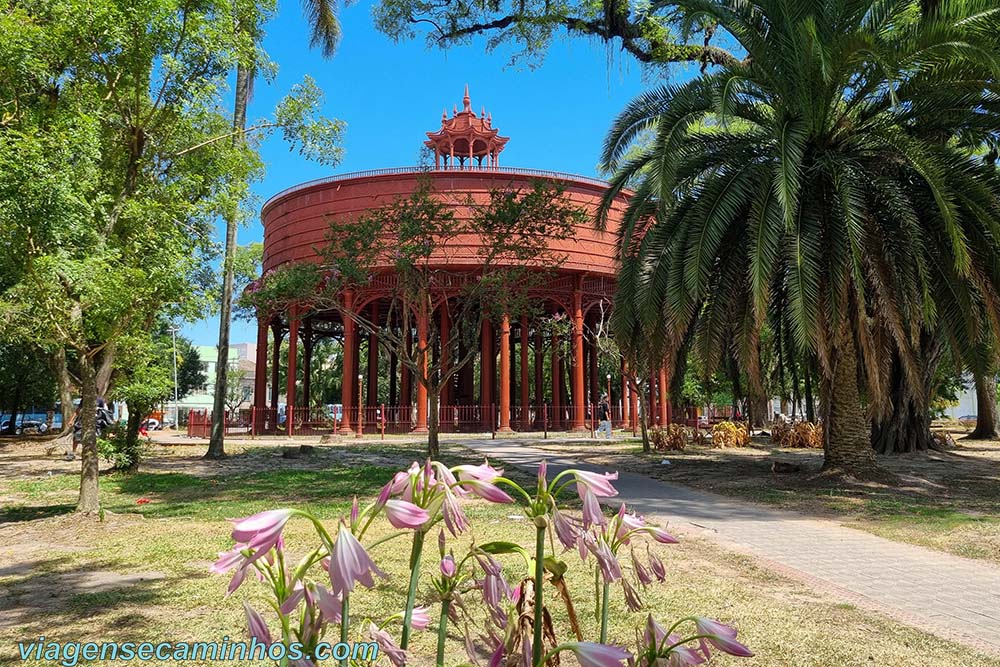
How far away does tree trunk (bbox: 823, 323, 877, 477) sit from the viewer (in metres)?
11.5

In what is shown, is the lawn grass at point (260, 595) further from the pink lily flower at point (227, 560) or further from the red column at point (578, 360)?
the red column at point (578, 360)

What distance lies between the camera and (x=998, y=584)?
525cm

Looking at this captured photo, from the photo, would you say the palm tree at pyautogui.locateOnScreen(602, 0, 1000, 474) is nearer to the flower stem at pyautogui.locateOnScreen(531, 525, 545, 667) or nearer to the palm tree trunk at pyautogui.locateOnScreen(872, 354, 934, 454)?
the palm tree trunk at pyautogui.locateOnScreen(872, 354, 934, 454)

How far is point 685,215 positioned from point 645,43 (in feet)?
21.6

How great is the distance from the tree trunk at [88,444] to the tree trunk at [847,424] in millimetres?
11069

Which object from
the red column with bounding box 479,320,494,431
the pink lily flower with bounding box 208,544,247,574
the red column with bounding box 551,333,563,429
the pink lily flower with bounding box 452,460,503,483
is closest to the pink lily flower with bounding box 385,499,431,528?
the pink lily flower with bounding box 452,460,503,483

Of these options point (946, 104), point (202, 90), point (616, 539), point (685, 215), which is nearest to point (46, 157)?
point (202, 90)

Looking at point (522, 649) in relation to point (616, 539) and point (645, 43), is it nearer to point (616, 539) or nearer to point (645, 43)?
point (616, 539)

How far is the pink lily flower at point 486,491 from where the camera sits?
1.12 m

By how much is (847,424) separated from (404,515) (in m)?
12.3

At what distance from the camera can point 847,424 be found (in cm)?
1163

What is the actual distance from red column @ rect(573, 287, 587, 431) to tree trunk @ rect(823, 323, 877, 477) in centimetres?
1502

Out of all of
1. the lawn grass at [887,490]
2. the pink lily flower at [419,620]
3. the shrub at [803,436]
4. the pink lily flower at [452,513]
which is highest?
the pink lily flower at [452,513]

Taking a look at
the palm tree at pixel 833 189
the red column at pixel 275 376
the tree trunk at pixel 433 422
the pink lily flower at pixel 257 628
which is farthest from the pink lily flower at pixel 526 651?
the red column at pixel 275 376
